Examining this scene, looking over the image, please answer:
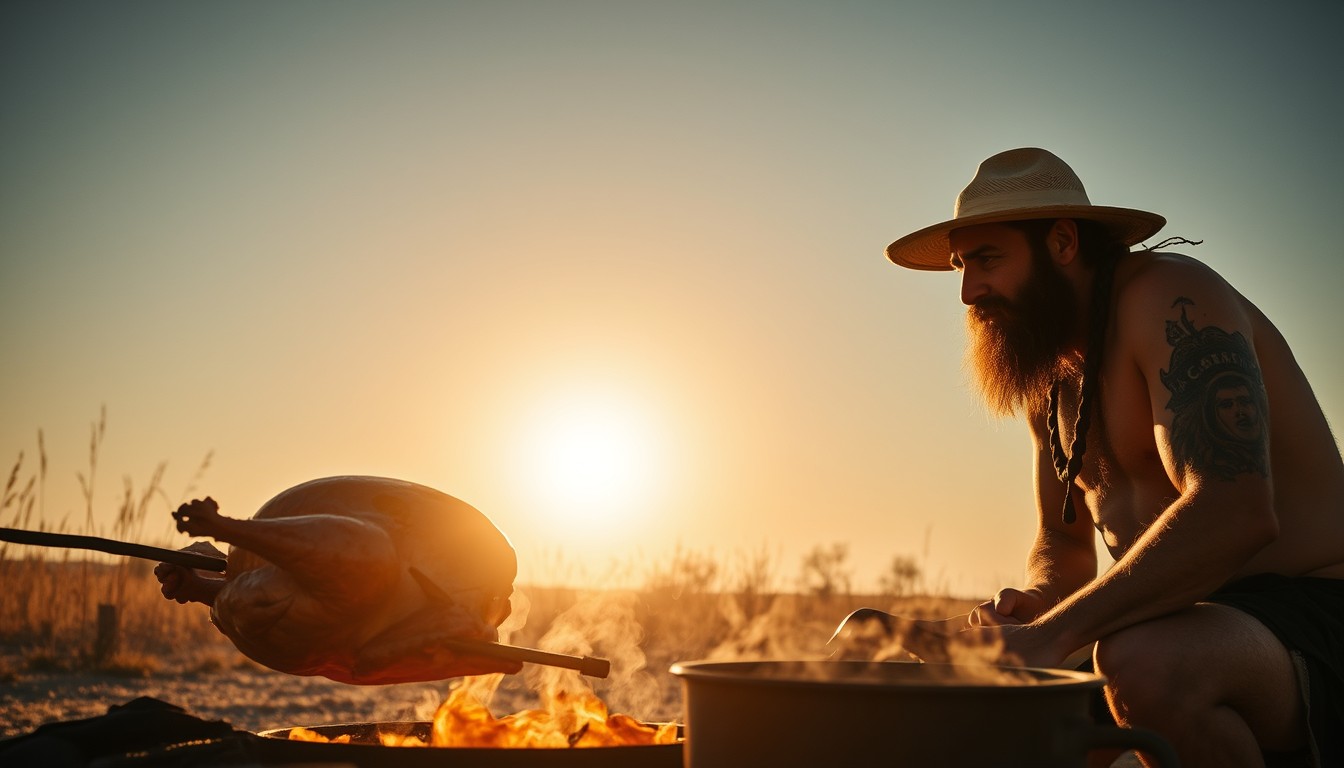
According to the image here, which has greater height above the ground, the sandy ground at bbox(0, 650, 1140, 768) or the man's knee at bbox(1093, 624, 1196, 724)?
the man's knee at bbox(1093, 624, 1196, 724)

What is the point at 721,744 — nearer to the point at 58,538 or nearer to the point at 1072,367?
the point at 58,538

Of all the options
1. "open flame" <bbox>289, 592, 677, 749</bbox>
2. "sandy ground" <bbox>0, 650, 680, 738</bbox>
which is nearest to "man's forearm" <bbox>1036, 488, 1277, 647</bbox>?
"open flame" <bbox>289, 592, 677, 749</bbox>

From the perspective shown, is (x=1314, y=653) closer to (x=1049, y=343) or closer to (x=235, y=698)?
(x=1049, y=343)

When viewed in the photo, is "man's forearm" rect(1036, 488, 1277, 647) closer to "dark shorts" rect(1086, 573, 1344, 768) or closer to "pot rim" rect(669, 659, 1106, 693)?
"dark shorts" rect(1086, 573, 1344, 768)

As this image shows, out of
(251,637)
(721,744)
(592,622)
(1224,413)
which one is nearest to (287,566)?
(251,637)

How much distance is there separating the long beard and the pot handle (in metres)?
1.96

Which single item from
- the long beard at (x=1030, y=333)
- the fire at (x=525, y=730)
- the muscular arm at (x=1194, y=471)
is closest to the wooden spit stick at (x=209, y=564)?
the fire at (x=525, y=730)

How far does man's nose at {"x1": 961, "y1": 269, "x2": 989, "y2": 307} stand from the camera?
3.46m

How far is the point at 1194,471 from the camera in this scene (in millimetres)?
2602

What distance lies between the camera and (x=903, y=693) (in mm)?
1551

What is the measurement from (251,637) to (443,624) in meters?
0.48

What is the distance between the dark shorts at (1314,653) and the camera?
250cm

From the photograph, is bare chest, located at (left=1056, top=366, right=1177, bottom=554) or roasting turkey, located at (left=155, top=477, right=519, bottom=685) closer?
roasting turkey, located at (left=155, top=477, right=519, bottom=685)

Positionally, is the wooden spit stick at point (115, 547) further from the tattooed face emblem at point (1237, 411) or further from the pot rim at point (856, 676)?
the tattooed face emblem at point (1237, 411)
